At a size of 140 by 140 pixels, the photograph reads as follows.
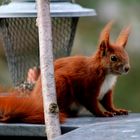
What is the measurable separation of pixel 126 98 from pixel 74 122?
493cm

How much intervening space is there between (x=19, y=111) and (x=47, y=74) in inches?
17.2

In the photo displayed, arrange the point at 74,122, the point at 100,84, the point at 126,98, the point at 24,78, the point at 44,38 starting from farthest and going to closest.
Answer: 1. the point at 126,98
2. the point at 24,78
3. the point at 100,84
4. the point at 74,122
5. the point at 44,38

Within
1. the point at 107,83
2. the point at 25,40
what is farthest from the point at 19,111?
the point at 25,40

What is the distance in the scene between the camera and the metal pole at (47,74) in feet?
14.6

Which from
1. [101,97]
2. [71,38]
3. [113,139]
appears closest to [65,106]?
[101,97]

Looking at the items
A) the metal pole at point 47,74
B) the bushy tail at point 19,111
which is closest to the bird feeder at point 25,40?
the bushy tail at point 19,111

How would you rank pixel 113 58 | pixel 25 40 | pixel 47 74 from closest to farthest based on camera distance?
1. pixel 47 74
2. pixel 113 58
3. pixel 25 40

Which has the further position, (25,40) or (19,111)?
(25,40)

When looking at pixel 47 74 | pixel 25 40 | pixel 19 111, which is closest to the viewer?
pixel 47 74

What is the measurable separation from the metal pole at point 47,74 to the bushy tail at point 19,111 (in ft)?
0.98

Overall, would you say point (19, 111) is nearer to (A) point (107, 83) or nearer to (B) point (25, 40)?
(A) point (107, 83)

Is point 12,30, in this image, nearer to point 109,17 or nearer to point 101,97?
point 101,97

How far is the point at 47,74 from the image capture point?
176 inches

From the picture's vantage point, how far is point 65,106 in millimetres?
5227
